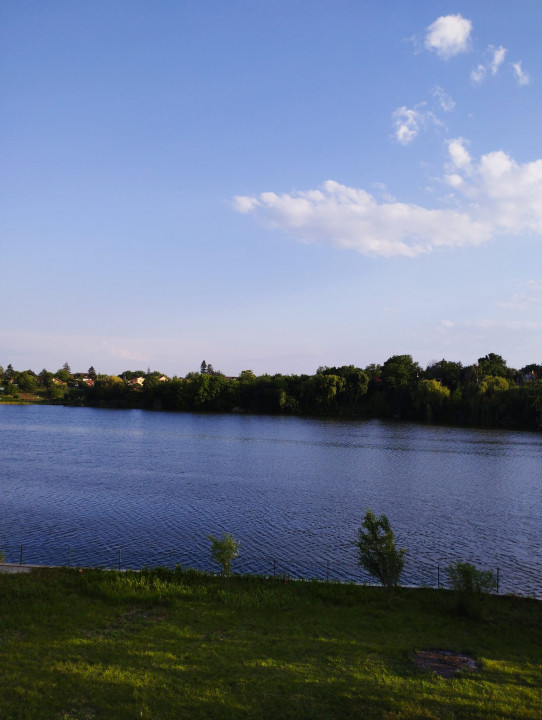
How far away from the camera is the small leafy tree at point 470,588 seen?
1986cm

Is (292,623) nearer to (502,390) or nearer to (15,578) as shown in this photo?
(15,578)

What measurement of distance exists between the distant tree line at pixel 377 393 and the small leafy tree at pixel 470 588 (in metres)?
104

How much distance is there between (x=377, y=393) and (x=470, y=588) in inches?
5512

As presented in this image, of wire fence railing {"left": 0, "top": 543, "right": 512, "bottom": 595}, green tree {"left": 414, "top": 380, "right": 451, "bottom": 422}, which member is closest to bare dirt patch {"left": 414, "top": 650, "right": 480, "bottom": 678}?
wire fence railing {"left": 0, "top": 543, "right": 512, "bottom": 595}

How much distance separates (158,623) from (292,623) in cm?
482

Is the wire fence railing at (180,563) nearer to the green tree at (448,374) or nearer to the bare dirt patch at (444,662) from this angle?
the bare dirt patch at (444,662)

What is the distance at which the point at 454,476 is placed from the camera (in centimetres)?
5897

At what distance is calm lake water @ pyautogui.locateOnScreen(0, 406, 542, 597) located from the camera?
98.5 ft

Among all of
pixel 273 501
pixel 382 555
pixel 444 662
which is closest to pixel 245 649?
pixel 444 662

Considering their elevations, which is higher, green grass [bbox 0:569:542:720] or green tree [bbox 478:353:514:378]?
green tree [bbox 478:353:514:378]

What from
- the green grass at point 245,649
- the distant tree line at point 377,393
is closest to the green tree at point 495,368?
the distant tree line at point 377,393

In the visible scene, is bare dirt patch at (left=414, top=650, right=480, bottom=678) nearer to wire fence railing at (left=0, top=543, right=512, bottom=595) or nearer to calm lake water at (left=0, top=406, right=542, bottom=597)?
wire fence railing at (left=0, top=543, right=512, bottom=595)

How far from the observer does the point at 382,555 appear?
21.4m

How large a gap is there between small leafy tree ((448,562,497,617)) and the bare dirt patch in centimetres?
403
